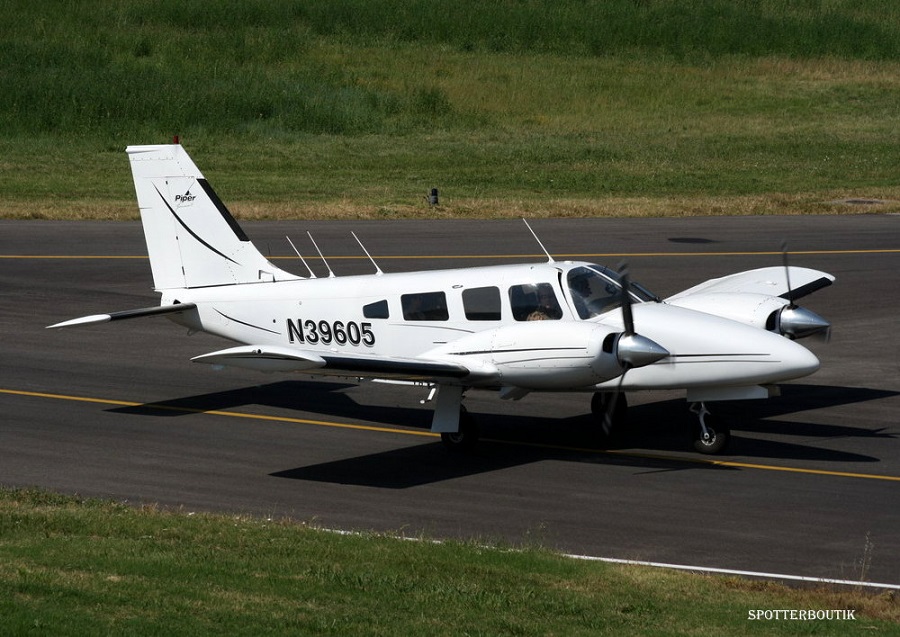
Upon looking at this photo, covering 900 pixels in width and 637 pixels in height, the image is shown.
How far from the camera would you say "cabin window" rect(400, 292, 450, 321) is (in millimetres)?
18516

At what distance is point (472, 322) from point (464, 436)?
165 cm

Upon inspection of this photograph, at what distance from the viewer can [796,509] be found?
15461 millimetres

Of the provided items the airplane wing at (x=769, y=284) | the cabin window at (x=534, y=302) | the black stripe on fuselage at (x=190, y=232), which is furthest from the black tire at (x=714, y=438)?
the black stripe on fuselage at (x=190, y=232)

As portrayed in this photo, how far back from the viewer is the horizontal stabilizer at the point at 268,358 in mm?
15734

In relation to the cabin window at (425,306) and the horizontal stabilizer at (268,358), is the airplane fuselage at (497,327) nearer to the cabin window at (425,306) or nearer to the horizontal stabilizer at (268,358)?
the cabin window at (425,306)

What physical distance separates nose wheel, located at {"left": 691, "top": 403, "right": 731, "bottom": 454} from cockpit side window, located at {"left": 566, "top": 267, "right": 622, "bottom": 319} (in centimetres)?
189

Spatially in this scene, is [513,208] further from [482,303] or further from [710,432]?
[710,432]

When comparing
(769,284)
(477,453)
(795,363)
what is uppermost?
(769,284)

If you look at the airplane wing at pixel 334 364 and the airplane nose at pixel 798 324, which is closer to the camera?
the airplane wing at pixel 334 364

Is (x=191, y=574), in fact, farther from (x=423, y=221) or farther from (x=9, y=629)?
(x=423, y=221)

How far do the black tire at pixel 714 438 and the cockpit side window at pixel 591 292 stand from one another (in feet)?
7.01

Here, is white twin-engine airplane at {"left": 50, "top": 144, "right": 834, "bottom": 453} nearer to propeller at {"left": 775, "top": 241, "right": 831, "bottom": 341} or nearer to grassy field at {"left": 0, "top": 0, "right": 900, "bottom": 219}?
propeller at {"left": 775, "top": 241, "right": 831, "bottom": 341}

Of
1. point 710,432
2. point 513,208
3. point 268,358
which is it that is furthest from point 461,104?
point 268,358

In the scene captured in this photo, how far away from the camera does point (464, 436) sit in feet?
59.2
